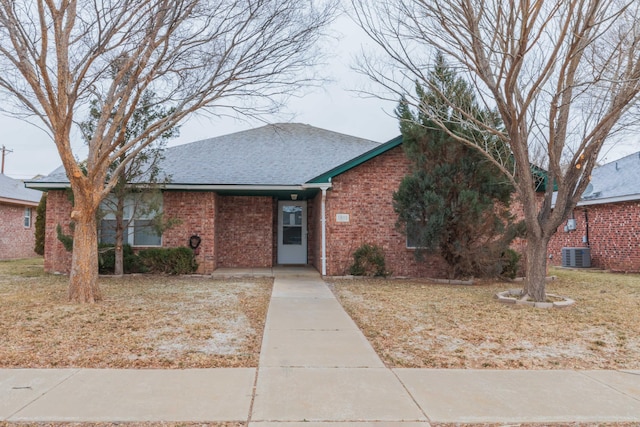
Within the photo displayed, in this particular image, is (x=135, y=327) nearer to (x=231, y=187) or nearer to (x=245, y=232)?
(x=231, y=187)

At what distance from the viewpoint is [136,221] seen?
39.1 ft

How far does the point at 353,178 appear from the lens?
1145 cm

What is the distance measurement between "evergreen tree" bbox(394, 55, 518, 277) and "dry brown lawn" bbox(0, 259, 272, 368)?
4.03 meters

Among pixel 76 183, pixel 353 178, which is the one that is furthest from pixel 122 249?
pixel 353 178

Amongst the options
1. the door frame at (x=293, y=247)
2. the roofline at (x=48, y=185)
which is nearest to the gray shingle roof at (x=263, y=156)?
the door frame at (x=293, y=247)

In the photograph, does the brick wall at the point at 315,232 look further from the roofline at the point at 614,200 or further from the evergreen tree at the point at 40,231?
the roofline at the point at 614,200

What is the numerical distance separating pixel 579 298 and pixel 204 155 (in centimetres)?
1113

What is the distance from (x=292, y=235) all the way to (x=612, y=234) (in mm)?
10785

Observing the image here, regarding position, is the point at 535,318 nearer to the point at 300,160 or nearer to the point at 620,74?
the point at 620,74

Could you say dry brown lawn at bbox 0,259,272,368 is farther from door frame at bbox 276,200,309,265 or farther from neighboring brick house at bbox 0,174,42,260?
neighboring brick house at bbox 0,174,42,260

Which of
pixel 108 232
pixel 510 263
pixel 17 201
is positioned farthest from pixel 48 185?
pixel 510 263

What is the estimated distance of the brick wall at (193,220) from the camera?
11.8m

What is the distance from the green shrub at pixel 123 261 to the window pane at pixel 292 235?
173 inches

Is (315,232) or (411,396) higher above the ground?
(315,232)
